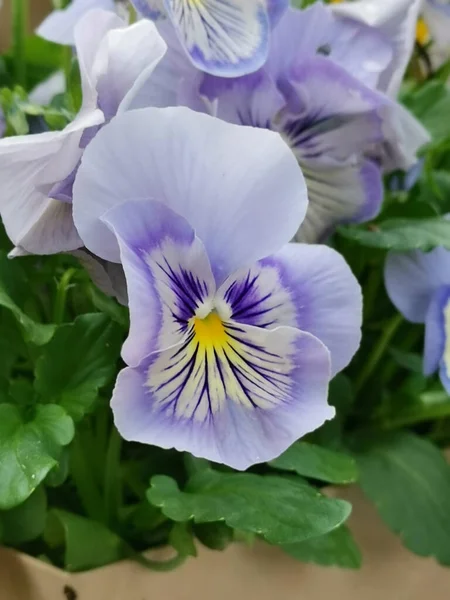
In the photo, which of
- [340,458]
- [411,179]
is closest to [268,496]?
[340,458]

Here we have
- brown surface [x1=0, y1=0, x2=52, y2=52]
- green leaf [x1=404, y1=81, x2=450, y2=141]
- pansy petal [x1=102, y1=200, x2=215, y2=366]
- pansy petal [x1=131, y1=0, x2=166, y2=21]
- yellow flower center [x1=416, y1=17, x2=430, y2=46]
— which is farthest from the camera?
brown surface [x1=0, y1=0, x2=52, y2=52]

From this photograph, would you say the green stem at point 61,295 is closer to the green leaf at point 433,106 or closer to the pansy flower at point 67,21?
the pansy flower at point 67,21

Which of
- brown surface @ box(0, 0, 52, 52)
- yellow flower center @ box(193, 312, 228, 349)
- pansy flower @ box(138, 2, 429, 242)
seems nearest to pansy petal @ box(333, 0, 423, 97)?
pansy flower @ box(138, 2, 429, 242)

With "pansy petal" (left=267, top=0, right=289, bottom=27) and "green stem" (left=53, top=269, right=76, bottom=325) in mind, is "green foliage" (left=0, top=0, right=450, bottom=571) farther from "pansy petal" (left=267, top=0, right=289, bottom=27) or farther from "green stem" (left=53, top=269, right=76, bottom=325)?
"pansy petal" (left=267, top=0, right=289, bottom=27)

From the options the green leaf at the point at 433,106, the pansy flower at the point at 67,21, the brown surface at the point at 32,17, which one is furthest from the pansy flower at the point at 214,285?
the brown surface at the point at 32,17

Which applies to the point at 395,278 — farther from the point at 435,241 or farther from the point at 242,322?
the point at 242,322
